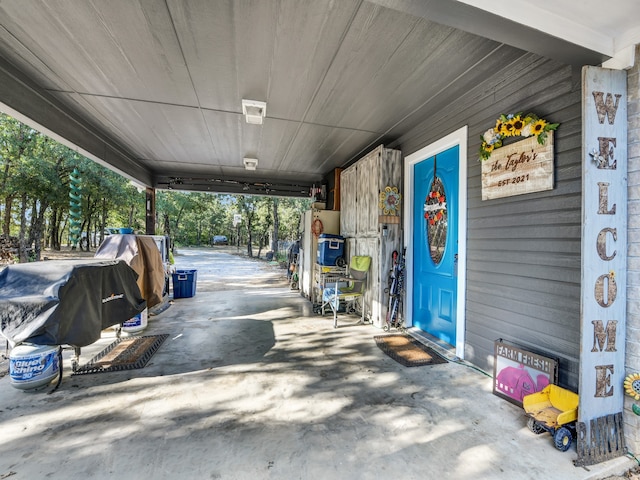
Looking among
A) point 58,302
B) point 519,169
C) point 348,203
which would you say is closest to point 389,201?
point 348,203

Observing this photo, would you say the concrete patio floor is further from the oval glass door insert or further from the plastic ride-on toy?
the oval glass door insert

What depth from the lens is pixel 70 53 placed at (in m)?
2.46

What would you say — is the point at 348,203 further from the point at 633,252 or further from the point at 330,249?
the point at 633,252

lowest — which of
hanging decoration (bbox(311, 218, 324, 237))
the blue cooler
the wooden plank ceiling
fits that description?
the blue cooler

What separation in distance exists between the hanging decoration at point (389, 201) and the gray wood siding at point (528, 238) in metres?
1.28

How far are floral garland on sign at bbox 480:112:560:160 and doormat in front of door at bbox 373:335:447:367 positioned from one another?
7.03 ft

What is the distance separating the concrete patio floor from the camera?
5.16 feet

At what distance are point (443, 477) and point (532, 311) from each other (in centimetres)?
151

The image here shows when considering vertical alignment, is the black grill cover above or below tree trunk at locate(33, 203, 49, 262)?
below

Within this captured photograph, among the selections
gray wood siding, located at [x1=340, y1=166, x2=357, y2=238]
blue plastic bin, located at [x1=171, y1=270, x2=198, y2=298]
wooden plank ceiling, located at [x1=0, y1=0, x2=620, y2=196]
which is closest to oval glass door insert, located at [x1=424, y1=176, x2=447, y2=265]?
wooden plank ceiling, located at [x1=0, y1=0, x2=620, y2=196]

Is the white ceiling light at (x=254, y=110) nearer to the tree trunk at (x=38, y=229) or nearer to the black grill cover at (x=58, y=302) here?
the black grill cover at (x=58, y=302)

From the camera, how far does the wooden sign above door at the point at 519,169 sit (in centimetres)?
220

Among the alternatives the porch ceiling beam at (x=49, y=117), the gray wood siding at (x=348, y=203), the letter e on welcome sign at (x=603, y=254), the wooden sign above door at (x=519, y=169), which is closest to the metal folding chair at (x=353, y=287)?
the gray wood siding at (x=348, y=203)

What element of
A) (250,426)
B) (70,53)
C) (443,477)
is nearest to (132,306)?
(250,426)
